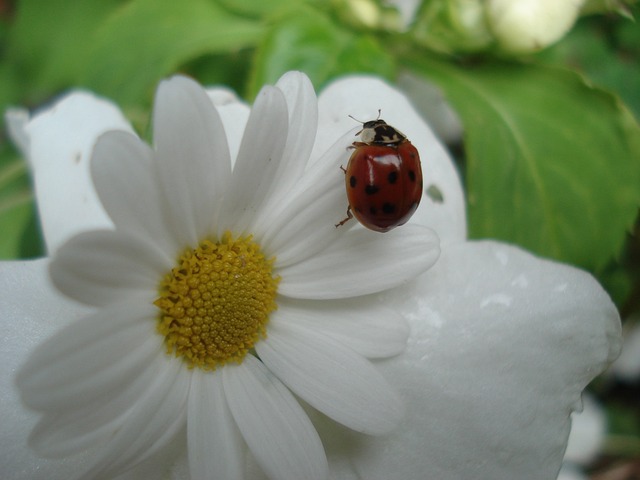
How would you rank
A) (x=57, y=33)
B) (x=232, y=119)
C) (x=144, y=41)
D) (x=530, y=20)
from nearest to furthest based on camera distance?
(x=232, y=119), (x=530, y=20), (x=144, y=41), (x=57, y=33)

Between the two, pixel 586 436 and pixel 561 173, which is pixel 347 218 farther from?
pixel 586 436

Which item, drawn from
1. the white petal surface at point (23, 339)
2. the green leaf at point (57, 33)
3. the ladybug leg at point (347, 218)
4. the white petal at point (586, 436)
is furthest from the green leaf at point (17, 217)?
the white petal at point (586, 436)

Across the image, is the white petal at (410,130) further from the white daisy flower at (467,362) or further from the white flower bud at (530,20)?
the white flower bud at (530,20)

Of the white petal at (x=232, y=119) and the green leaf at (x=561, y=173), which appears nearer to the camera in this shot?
the white petal at (x=232, y=119)

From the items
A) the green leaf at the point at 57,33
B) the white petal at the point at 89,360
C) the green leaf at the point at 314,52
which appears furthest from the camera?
the green leaf at the point at 57,33

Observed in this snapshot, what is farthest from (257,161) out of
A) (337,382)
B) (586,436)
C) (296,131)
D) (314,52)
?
(586,436)

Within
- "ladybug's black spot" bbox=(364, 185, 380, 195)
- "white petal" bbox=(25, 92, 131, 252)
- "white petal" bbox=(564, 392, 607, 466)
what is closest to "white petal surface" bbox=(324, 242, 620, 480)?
"ladybug's black spot" bbox=(364, 185, 380, 195)

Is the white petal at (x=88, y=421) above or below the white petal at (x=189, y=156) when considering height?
below
